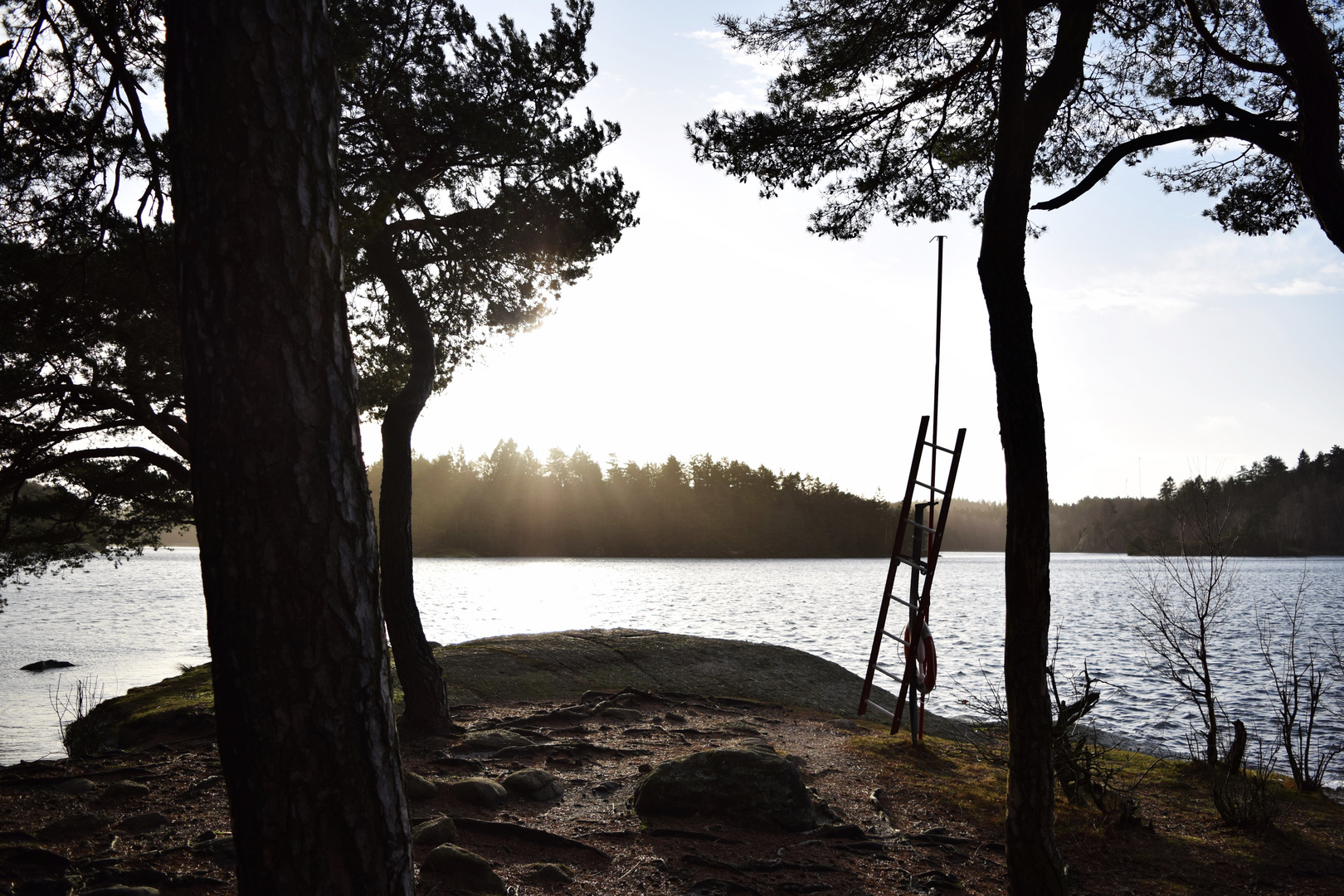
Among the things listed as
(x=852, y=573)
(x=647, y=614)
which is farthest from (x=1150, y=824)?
(x=852, y=573)

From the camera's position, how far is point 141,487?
10.3 m

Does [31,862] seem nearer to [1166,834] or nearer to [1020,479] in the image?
[1020,479]

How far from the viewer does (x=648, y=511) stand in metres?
96.1

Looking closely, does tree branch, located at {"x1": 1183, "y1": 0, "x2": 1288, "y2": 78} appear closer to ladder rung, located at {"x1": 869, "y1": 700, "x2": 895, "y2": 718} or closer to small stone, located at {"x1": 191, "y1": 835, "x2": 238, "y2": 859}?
small stone, located at {"x1": 191, "y1": 835, "x2": 238, "y2": 859}

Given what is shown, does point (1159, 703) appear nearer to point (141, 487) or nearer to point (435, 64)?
point (435, 64)

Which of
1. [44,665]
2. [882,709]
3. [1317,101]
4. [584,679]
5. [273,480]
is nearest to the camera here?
[273,480]

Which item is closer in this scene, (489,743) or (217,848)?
(217,848)

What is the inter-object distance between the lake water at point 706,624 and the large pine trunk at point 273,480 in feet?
17.3

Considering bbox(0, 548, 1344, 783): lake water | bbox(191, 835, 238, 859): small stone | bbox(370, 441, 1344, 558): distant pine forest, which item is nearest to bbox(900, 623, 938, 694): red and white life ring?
bbox(0, 548, 1344, 783): lake water

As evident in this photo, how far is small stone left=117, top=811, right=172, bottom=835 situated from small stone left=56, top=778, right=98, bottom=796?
120 centimetres

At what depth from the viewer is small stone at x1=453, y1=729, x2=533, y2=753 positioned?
25.7 feet

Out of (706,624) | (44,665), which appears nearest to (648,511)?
(706,624)

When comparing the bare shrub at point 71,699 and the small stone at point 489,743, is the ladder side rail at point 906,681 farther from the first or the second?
the bare shrub at point 71,699

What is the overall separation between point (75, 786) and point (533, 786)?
3.53 m
